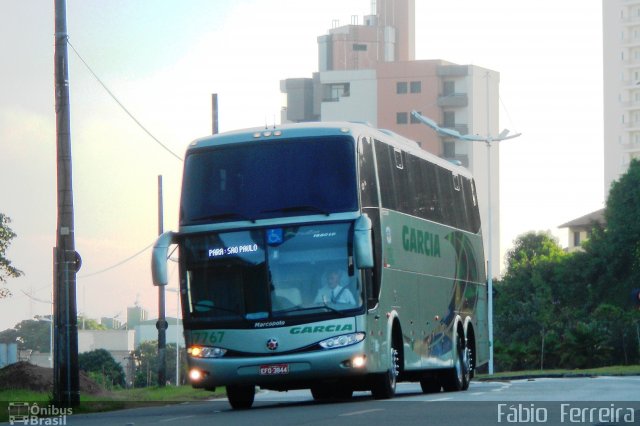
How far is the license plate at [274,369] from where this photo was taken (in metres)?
22.7

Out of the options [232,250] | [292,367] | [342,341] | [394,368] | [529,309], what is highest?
[232,250]

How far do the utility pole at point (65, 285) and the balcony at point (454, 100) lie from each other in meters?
114

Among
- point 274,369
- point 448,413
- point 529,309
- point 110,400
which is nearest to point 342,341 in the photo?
point 274,369

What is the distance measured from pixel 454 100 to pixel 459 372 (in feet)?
361

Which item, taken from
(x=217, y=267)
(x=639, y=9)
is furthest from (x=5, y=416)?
(x=639, y=9)

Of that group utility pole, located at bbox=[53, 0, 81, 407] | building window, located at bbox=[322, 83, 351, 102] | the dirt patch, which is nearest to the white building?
building window, located at bbox=[322, 83, 351, 102]

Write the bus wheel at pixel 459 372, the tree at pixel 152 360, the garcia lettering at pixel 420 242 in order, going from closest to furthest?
1. the garcia lettering at pixel 420 242
2. the bus wheel at pixel 459 372
3. the tree at pixel 152 360

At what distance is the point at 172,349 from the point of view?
148125 millimetres

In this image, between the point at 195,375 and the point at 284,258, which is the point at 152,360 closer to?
the point at 195,375

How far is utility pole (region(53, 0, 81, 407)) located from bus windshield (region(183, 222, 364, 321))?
343 cm

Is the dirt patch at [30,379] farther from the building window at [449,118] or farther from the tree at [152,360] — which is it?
the building window at [449,118]

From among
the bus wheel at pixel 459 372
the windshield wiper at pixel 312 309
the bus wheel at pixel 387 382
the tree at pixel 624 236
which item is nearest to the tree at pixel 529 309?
the tree at pixel 624 236

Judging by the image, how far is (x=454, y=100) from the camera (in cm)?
13912

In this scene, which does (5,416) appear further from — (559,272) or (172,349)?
(172,349)
